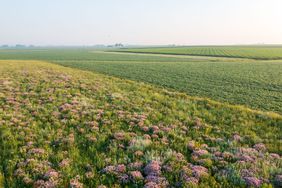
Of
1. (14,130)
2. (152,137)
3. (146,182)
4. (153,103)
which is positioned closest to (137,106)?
(153,103)

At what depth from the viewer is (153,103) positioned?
1791 cm

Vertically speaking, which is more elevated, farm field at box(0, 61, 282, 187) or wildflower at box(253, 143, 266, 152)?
farm field at box(0, 61, 282, 187)

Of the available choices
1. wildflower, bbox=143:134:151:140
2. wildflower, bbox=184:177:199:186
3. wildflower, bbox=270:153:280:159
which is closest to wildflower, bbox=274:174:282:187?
wildflower, bbox=270:153:280:159

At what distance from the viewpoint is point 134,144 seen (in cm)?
1008

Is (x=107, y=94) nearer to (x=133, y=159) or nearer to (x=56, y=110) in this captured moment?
(x=56, y=110)

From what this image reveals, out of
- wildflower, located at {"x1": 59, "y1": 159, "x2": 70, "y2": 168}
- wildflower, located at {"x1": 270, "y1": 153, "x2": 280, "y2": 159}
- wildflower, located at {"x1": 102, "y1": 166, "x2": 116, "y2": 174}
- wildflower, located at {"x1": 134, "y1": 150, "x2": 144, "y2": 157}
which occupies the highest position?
wildflower, located at {"x1": 59, "y1": 159, "x2": 70, "y2": 168}

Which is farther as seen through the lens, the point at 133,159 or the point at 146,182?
the point at 133,159

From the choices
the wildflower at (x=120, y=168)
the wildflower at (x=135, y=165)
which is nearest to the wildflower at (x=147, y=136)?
the wildflower at (x=135, y=165)

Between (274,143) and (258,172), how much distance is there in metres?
3.39

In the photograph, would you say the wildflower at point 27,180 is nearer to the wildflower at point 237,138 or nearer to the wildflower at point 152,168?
the wildflower at point 152,168

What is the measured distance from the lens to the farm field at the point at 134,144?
7617 mm

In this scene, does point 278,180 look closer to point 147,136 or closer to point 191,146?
point 191,146

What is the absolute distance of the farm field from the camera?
25.0 feet

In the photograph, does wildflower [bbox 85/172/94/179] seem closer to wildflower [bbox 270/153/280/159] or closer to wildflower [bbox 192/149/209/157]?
wildflower [bbox 192/149/209/157]
